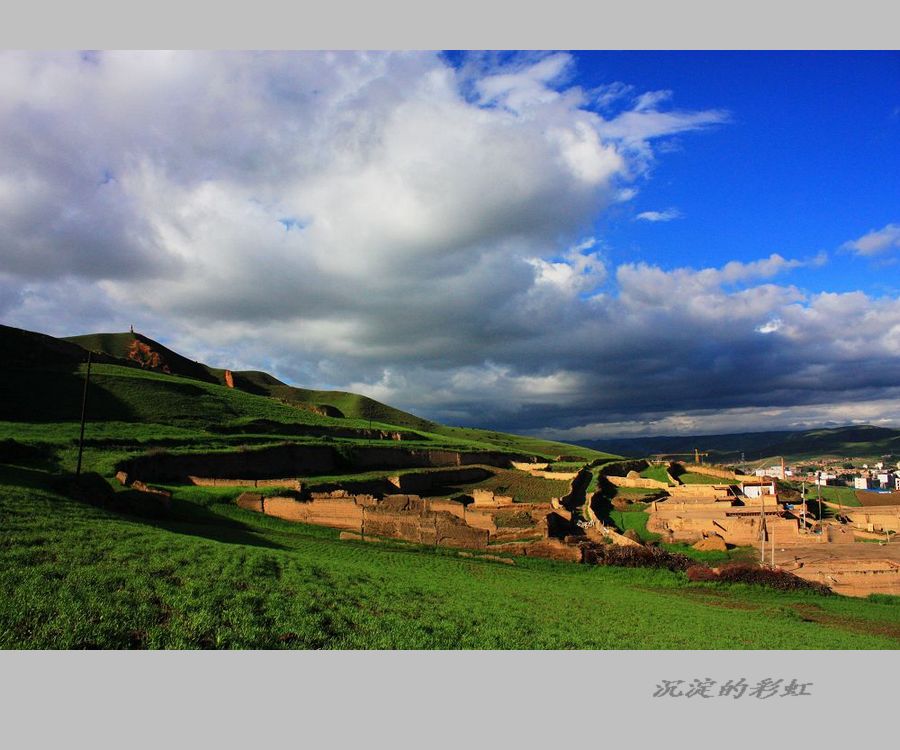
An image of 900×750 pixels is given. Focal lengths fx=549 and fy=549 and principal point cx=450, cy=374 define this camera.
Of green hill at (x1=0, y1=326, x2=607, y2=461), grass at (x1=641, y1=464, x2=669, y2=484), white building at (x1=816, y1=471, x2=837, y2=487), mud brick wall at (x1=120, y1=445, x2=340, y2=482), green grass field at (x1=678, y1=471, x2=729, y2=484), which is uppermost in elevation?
green hill at (x1=0, y1=326, x2=607, y2=461)

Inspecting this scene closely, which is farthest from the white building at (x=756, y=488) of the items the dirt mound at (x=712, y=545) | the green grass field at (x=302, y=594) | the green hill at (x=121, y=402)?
the green hill at (x=121, y=402)

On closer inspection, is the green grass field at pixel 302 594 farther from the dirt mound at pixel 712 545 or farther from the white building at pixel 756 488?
the white building at pixel 756 488

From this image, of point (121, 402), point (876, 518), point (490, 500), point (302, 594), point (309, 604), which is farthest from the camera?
point (121, 402)

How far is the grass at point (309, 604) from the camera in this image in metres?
8.87

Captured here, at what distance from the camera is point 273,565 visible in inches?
565

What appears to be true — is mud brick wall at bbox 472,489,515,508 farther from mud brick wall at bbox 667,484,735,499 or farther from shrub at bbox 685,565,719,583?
mud brick wall at bbox 667,484,735,499

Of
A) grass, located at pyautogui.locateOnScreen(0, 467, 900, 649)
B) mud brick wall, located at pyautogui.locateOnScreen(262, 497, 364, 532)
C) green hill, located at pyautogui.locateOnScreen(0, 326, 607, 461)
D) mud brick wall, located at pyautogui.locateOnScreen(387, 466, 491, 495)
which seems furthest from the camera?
green hill, located at pyautogui.locateOnScreen(0, 326, 607, 461)

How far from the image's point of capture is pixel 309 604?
36.0 feet

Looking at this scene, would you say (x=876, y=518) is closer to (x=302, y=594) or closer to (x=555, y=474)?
(x=555, y=474)

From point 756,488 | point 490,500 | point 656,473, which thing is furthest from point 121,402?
→ point 756,488

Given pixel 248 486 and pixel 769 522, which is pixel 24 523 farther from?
pixel 769 522

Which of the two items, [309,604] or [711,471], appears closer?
[309,604]

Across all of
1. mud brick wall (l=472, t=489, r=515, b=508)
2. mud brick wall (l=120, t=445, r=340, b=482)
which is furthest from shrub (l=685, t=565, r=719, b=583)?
mud brick wall (l=120, t=445, r=340, b=482)

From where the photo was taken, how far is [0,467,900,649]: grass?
8.87 metres
